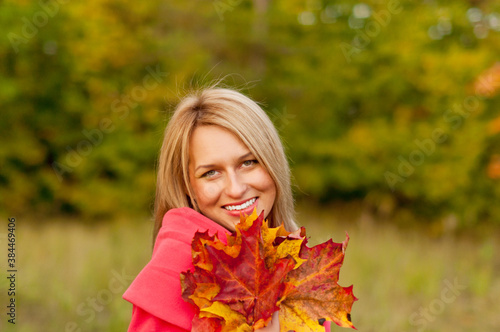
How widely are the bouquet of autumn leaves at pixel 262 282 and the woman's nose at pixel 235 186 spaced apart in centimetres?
22

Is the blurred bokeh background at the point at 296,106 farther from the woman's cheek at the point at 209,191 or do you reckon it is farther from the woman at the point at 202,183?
the woman's cheek at the point at 209,191

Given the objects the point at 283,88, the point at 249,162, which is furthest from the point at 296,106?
the point at 249,162

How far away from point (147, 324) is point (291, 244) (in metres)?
0.47

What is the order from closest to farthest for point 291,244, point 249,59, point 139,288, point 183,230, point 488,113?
point 291,244 < point 139,288 < point 183,230 < point 488,113 < point 249,59

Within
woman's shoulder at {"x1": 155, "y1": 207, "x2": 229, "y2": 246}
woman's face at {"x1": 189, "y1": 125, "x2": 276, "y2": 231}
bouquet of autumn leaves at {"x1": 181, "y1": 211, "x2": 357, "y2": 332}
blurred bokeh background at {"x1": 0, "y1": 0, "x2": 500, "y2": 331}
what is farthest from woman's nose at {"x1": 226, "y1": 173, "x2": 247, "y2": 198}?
blurred bokeh background at {"x1": 0, "y1": 0, "x2": 500, "y2": 331}

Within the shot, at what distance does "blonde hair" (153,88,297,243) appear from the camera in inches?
63.3

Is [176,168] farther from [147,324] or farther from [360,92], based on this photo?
[360,92]

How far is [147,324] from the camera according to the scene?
1.43 meters

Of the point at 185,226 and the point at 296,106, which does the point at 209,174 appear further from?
the point at 296,106

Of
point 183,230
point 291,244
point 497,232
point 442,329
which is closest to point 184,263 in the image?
point 183,230

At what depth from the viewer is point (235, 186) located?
1.54 meters

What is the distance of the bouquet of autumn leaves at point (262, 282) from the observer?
1.28m

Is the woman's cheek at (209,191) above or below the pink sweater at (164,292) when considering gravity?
above

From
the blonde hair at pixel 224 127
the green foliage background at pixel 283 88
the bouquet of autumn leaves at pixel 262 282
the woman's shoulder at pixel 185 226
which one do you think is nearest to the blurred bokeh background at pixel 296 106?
the green foliage background at pixel 283 88
